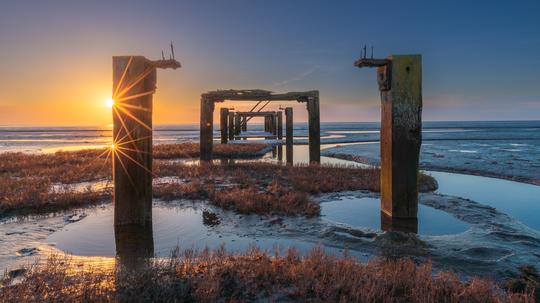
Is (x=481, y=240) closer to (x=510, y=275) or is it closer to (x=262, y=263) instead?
(x=510, y=275)

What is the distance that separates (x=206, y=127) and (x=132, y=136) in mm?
11413

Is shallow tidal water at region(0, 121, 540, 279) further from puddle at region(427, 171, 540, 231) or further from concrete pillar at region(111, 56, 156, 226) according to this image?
concrete pillar at region(111, 56, 156, 226)

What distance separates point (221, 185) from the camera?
33.7 feet

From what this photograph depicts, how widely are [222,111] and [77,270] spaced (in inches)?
936

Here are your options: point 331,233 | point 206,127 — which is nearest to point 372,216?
point 331,233

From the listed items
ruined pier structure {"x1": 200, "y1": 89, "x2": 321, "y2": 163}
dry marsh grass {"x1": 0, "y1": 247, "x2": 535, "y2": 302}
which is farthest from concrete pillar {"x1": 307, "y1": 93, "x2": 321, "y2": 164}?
dry marsh grass {"x1": 0, "y1": 247, "x2": 535, "y2": 302}

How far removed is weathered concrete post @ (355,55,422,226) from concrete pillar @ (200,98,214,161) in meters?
11.7

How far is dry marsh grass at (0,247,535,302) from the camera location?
332cm

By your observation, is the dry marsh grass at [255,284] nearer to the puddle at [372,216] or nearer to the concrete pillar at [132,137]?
the concrete pillar at [132,137]

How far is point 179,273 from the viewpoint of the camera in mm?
3848

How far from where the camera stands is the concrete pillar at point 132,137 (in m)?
5.85

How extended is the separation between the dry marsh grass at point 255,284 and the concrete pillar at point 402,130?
2789mm

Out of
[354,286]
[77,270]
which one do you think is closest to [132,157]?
[77,270]

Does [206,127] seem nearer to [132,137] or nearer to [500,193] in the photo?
[132,137]
